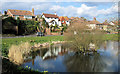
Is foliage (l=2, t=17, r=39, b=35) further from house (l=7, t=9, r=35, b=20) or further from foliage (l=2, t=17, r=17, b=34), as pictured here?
house (l=7, t=9, r=35, b=20)

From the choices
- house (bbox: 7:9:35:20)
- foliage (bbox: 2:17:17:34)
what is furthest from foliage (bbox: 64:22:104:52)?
house (bbox: 7:9:35:20)

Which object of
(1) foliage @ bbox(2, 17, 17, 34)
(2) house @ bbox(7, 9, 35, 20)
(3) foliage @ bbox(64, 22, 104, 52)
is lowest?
(3) foliage @ bbox(64, 22, 104, 52)

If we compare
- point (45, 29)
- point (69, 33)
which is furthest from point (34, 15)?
point (69, 33)

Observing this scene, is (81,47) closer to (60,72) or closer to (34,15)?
(60,72)

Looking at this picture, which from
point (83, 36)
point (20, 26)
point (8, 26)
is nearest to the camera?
point (83, 36)

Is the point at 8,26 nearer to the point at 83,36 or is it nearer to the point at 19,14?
the point at 19,14

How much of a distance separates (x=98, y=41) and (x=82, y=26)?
2893 millimetres

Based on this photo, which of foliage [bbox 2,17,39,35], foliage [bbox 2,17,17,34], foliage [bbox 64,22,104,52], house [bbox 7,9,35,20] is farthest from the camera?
house [bbox 7,9,35,20]

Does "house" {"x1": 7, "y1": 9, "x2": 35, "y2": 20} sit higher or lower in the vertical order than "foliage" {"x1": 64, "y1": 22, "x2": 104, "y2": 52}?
higher

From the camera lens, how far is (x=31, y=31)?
45844mm

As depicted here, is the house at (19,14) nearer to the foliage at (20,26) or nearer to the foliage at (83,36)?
the foliage at (20,26)

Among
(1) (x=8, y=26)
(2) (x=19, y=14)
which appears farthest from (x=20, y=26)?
(2) (x=19, y=14)

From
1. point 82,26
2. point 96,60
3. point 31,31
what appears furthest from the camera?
point 31,31

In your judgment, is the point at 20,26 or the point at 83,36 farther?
the point at 20,26
